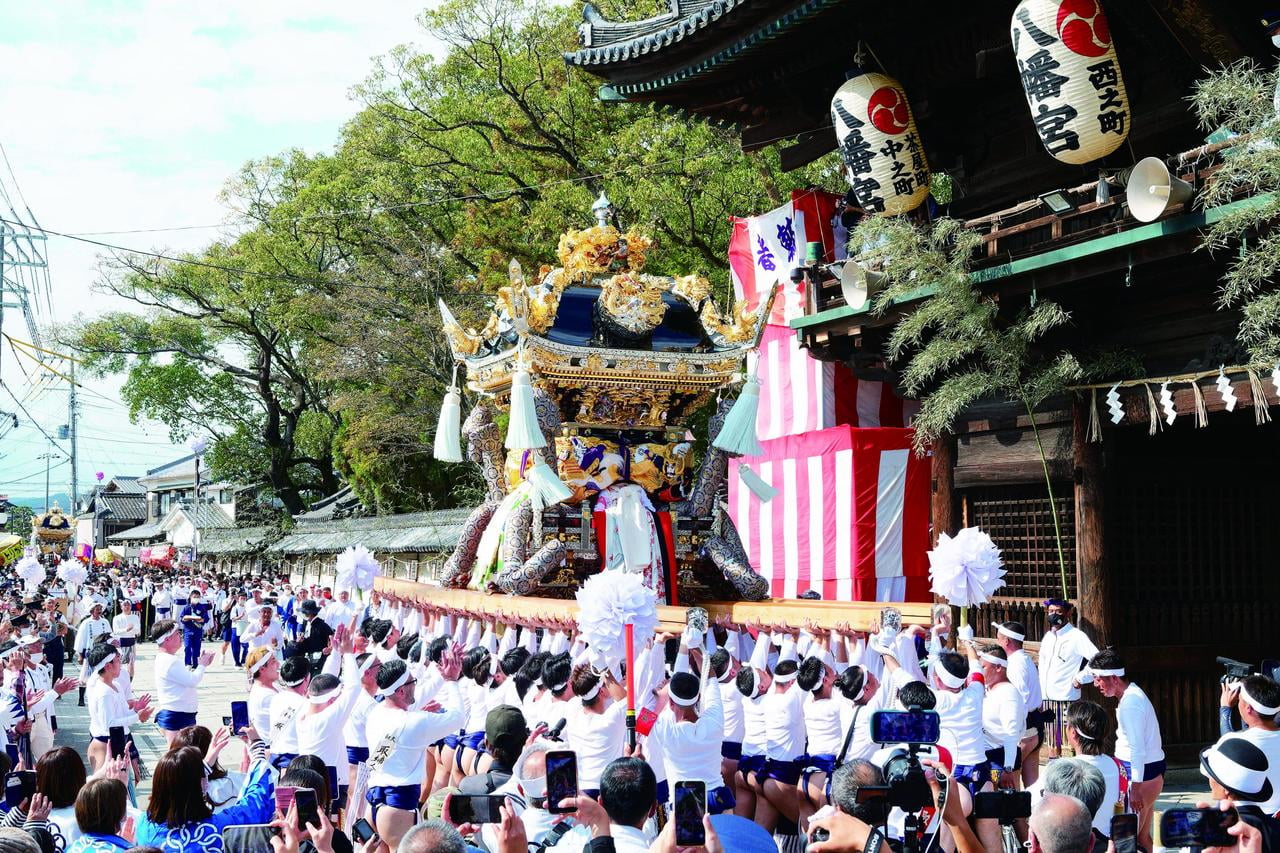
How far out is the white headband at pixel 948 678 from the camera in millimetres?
6496

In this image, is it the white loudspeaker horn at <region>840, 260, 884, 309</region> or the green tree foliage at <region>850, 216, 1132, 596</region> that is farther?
the white loudspeaker horn at <region>840, 260, 884, 309</region>

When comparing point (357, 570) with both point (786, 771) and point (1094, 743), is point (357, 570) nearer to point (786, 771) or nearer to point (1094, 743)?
point (786, 771)

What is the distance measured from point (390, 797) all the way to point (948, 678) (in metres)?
2.95

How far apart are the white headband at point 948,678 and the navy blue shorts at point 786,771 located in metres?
0.96

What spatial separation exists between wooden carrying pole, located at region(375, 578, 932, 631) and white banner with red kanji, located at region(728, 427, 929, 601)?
103 inches

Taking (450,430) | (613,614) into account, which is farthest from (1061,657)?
(450,430)

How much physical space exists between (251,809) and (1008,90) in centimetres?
919

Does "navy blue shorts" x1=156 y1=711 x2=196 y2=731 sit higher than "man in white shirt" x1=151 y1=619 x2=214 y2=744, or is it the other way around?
"man in white shirt" x1=151 y1=619 x2=214 y2=744

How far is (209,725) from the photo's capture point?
13641mm

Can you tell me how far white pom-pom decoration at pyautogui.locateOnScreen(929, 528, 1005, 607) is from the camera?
28.9ft

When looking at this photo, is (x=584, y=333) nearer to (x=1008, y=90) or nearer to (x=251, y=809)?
(x=1008, y=90)

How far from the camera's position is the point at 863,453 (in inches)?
582

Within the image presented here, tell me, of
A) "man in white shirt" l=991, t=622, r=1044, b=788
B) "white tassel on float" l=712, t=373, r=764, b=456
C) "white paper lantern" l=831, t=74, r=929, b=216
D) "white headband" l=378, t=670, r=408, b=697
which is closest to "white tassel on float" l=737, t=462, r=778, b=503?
"white tassel on float" l=712, t=373, r=764, b=456

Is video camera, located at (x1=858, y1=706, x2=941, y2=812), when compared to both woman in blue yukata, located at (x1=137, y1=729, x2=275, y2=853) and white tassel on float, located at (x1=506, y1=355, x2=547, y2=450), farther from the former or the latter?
white tassel on float, located at (x1=506, y1=355, x2=547, y2=450)
